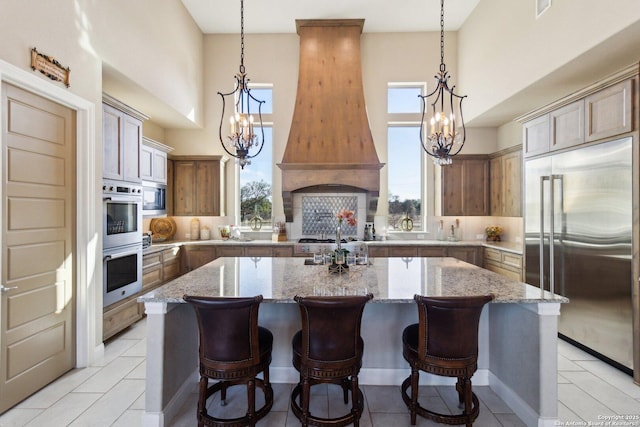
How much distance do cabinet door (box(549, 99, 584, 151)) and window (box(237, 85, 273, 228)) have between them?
13.8ft

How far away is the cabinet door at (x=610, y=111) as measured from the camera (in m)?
2.52

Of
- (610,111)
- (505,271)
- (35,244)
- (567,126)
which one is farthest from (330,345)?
(505,271)

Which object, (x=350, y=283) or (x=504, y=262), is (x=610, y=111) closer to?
(x=504, y=262)

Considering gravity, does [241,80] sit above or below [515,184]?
above

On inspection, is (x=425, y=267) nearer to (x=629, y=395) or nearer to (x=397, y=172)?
(x=629, y=395)

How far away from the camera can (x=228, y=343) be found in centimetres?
179

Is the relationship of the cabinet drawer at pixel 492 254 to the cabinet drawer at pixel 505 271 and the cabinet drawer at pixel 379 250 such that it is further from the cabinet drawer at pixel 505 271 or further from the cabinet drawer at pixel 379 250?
the cabinet drawer at pixel 379 250

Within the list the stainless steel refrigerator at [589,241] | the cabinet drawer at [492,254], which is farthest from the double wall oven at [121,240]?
the cabinet drawer at [492,254]

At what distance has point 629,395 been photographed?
93.2 inches

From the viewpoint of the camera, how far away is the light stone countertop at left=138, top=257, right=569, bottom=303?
1921 mm

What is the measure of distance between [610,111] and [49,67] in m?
4.57

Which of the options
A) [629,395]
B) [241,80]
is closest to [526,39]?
[241,80]

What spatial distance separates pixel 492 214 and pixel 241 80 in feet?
15.3

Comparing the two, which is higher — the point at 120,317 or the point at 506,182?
the point at 506,182
